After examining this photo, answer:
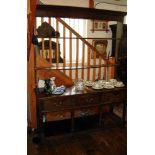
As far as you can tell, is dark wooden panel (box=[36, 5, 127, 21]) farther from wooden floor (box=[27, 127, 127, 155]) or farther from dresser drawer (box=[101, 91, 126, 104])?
wooden floor (box=[27, 127, 127, 155])

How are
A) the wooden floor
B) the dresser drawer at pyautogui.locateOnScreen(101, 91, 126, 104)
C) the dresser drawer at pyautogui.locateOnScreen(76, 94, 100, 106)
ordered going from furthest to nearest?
the dresser drawer at pyautogui.locateOnScreen(101, 91, 126, 104) → the dresser drawer at pyautogui.locateOnScreen(76, 94, 100, 106) → the wooden floor

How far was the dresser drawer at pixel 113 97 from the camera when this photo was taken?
10.2 ft

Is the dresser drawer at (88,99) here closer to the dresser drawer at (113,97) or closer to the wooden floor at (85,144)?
the dresser drawer at (113,97)

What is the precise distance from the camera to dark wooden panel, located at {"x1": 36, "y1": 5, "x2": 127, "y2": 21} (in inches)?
104

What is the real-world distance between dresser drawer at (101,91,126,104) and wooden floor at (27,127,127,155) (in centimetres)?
50

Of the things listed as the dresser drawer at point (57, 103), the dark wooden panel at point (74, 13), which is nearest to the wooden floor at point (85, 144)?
the dresser drawer at point (57, 103)

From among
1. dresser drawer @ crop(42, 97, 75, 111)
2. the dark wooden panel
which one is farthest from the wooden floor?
the dark wooden panel

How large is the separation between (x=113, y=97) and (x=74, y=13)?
1.43 metres

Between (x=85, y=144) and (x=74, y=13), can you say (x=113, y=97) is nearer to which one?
(x=85, y=144)

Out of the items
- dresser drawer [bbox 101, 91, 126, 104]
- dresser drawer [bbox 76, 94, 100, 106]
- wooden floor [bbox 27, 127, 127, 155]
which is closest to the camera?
wooden floor [bbox 27, 127, 127, 155]
